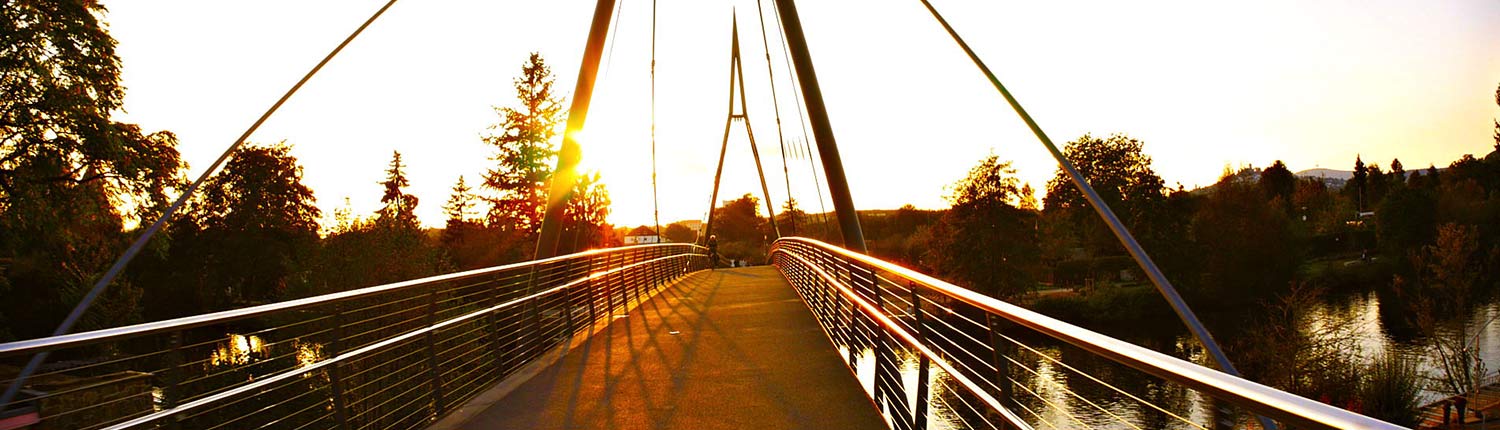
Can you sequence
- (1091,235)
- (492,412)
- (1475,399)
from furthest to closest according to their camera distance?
(1091,235)
(1475,399)
(492,412)

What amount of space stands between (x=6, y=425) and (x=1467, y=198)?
91028 mm

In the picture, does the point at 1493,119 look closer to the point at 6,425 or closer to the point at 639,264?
the point at 639,264

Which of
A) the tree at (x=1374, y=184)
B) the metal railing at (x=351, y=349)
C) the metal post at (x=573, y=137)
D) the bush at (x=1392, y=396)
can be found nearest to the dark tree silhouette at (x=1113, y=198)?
the bush at (x=1392, y=396)

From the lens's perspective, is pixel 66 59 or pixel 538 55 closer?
pixel 66 59

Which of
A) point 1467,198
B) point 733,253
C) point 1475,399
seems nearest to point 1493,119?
point 1467,198

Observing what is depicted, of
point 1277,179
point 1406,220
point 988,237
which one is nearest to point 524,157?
point 988,237

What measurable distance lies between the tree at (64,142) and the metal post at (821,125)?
15548mm

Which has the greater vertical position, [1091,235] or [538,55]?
[538,55]

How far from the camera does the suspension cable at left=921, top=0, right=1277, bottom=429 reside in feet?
18.6

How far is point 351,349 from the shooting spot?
8820mm

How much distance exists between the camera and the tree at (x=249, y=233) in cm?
4512

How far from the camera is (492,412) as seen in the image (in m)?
6.31

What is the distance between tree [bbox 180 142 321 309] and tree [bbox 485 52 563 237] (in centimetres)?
961

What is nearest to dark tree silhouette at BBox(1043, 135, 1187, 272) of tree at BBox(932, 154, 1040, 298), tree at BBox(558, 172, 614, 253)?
tree at BBox(932, 154, 1040, 298)
